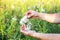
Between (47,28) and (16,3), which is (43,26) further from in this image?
(16,3)

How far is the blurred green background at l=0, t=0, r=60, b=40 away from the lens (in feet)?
7.59

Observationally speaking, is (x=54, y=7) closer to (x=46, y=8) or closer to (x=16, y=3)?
(x=46, y=8)

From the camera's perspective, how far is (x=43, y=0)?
2.42m

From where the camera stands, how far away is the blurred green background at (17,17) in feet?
7.59

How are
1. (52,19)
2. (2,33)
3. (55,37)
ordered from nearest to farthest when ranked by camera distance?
(55,37) < (52,19) < (2,33)

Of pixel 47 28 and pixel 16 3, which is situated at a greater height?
pixel 16 3

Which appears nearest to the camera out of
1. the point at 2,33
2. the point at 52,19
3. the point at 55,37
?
the point at 55,37

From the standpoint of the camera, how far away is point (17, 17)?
233 cm

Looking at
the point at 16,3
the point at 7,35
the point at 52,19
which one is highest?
the point at 16,3

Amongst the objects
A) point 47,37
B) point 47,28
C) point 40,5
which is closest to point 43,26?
point 47,28

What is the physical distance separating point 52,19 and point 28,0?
48cm

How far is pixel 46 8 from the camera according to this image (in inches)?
94.7

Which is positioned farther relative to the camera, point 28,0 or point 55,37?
point 28,0

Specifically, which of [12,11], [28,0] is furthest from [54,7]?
[12,11]
